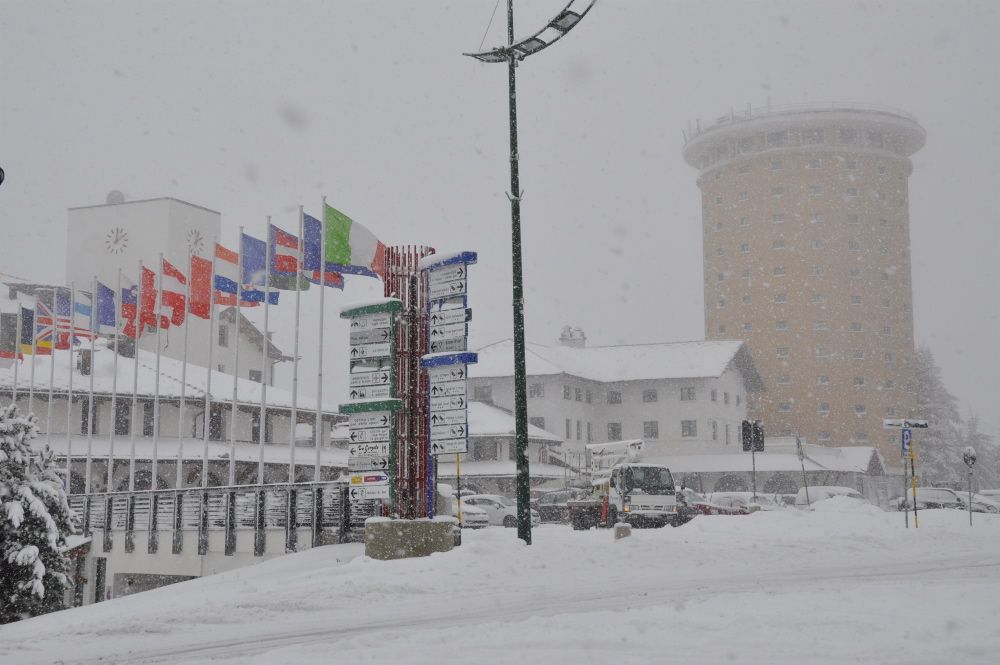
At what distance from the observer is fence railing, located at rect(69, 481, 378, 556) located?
2355 centimetres

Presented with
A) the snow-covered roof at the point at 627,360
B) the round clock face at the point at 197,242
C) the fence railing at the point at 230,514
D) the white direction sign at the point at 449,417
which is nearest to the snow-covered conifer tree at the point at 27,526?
the fence railing at the point at 230,514

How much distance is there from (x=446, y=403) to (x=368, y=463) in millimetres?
1790

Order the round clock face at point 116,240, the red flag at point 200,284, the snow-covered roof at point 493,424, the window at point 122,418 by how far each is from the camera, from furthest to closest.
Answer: the round clock face at point 116,240
the snow-covered roof at point 493,424
the window at point 122,418
the red flag at point 200,284

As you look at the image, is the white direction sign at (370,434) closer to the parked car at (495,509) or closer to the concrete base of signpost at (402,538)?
the concrete base of signpost at (402,538)

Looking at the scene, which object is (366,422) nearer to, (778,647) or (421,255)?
(421,255)

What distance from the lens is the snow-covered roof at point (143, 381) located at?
4506 cm

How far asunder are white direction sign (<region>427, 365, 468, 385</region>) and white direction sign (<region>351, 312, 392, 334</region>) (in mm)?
1185

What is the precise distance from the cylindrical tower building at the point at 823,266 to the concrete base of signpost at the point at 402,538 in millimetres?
85792

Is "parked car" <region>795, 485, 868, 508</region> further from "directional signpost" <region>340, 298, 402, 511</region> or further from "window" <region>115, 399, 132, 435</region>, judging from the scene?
"directional signpost" <region>340, 298, 402, 511</region>

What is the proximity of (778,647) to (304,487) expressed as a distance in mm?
15973

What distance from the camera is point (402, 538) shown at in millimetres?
18312

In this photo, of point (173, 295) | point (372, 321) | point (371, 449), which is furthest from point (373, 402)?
point (173, 295)

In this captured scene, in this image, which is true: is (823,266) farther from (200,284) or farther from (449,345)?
(449,345)

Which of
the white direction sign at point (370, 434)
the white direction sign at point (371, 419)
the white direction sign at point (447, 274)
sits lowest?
the white direction sign at point (370, 434)
